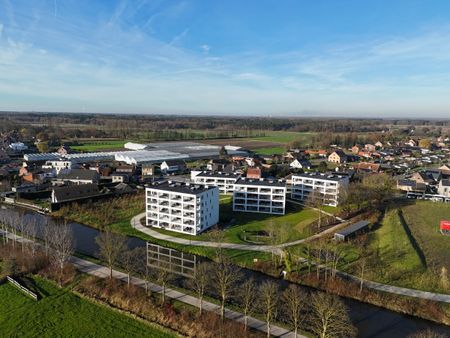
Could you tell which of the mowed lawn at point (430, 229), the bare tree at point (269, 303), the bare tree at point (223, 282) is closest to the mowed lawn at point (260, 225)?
the bare tree at point (223, 282)

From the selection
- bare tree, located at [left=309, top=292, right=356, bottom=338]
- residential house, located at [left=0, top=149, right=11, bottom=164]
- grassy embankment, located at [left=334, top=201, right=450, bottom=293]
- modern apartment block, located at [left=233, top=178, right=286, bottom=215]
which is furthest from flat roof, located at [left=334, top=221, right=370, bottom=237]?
residential house, located at [left=0, top=149, right=11, bottom=164]

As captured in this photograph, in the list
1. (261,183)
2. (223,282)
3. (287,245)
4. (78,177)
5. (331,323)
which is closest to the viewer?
(331,323)

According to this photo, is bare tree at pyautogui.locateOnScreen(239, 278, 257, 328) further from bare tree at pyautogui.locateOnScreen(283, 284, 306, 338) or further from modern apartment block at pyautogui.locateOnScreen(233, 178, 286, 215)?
modern apartment block at pyautogui.locateOnScreen(233, 178, 286, 215)

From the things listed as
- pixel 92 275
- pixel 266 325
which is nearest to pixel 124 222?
pixel 92 275

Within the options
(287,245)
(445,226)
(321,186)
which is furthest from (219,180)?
(445,226)

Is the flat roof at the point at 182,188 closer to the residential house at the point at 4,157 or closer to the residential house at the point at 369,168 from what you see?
the residential house at the point at 369,168

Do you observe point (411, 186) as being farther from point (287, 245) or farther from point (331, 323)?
point (331, 323)

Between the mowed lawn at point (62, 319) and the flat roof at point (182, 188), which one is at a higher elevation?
the flat roof at point (182, 188)
